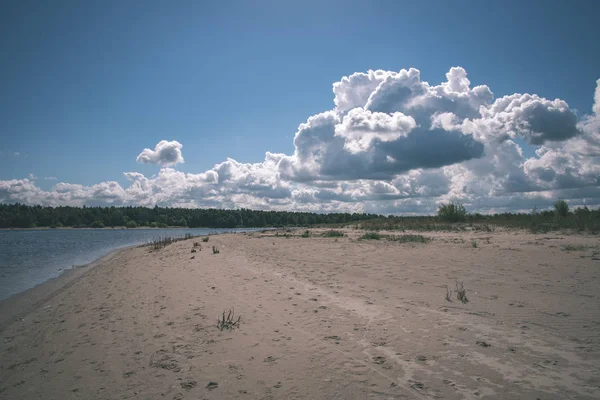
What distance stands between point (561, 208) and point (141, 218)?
147222 millimetres

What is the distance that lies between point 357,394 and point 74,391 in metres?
3.85

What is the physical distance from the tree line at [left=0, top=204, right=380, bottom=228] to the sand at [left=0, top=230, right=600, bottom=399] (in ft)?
342

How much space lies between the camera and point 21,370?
5.11 meters

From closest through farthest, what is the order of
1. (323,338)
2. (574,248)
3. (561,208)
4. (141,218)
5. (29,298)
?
(323,338)
(29,298)
(574,248)
(561,208)
(141,218)

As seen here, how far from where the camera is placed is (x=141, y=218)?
460ft

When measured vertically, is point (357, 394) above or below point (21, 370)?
above

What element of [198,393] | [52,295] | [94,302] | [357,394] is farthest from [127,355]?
[52,295]

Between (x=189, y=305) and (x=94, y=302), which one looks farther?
(x=94, y=302)

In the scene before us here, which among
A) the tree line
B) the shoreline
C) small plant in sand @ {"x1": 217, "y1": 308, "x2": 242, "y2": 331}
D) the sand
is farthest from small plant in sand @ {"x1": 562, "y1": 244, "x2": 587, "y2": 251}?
the tree line

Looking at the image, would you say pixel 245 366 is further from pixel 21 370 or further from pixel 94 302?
pixel 94 302

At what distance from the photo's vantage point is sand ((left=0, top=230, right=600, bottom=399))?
13.5 ft

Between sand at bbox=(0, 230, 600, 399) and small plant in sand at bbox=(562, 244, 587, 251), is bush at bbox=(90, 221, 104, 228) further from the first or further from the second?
small plant in sand at bbox=(562, 244, 587, 251)

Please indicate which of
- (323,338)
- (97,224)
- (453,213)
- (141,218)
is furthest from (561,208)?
(141,218)

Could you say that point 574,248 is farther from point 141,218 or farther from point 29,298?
point 141,218
